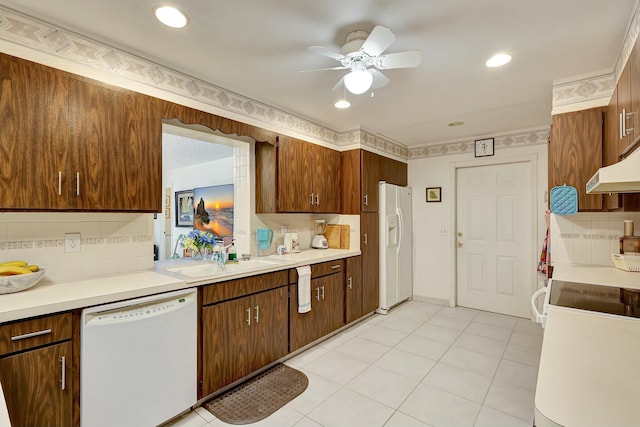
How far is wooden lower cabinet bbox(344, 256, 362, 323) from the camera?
3428 mm

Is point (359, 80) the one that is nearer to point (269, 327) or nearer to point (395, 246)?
point (269, 327)

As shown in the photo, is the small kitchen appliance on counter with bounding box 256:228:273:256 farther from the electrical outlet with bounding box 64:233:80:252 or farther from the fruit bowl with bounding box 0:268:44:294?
the fruit bowl with bounding box 0:268:44:294

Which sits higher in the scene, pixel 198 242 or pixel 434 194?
pixel 434 194

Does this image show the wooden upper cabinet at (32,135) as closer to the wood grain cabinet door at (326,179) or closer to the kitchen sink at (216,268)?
the kitchen sink at (216,268)

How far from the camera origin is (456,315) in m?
3.96

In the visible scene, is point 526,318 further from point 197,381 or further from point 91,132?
point 91,132

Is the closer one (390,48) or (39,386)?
(39,386)

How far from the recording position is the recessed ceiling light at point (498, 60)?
2072 millimetres

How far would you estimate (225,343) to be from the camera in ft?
7.20

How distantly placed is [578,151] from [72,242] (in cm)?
366

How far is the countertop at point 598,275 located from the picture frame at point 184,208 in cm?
464

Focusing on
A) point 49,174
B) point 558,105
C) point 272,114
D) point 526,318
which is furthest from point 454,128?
point 49,174

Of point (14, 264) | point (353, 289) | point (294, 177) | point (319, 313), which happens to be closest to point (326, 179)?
point (294, 177)

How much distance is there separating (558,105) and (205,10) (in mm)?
2673
